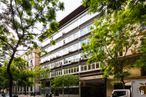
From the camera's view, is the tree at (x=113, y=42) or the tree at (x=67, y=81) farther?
the tree at (x=67, y=81)

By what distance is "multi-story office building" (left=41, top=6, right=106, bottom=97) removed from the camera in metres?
65.5

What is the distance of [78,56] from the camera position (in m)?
72.9

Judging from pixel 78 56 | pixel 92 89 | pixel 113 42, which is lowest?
pixel 92 89

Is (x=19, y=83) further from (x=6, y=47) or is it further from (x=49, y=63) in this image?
(x=6, y=47)

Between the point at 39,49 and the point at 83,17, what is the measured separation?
164ft

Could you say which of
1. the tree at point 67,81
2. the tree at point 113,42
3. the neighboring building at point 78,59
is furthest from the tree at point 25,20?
the tree at point 67,81

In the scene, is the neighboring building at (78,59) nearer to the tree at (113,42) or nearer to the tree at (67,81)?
the tree at (67,81)

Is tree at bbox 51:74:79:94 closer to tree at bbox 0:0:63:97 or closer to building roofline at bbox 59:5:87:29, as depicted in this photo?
building roofline at bbox 59:5:87:29

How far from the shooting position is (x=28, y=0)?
17.2 m

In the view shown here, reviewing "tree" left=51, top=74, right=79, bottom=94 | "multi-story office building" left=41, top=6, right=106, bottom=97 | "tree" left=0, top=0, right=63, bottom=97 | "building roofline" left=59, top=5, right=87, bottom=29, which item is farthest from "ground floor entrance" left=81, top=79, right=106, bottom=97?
"tree" left=0, top=0, right=63, bottom=97

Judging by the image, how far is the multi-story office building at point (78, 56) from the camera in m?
65.5

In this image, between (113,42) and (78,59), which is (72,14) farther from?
(113,42)

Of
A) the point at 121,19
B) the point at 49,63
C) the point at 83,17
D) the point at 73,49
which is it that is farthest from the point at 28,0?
the point at 49,63

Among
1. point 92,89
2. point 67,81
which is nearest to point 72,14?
point 67,81
